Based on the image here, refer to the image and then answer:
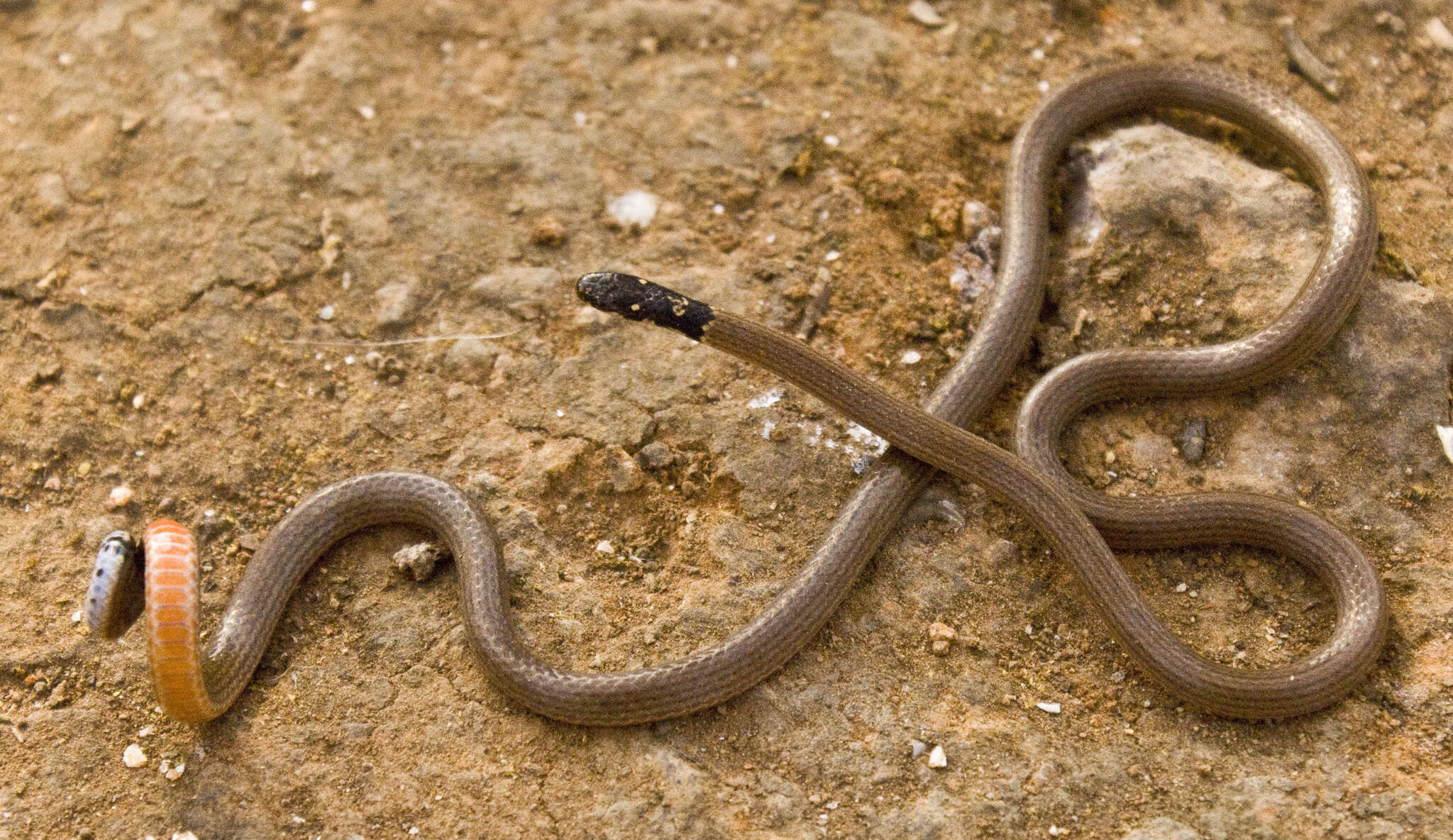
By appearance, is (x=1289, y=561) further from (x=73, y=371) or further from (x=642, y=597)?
(x=73, y=371)

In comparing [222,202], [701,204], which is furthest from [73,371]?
[701,204]

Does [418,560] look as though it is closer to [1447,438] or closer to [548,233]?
[548,233]

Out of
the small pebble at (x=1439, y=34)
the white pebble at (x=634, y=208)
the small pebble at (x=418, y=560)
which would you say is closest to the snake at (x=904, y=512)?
the small pebble at (x=418, y=560)

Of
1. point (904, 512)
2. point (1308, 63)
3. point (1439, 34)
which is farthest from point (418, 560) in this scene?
point (1439, 34)

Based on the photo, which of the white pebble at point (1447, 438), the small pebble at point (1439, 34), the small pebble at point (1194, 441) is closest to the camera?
the white pebble at point (1447, 438)

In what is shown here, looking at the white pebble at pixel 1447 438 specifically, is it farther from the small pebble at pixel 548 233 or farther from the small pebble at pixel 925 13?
the small pebble at pixel 548 233

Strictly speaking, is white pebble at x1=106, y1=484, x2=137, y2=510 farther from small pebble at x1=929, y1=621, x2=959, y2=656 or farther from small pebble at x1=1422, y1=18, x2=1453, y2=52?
small pebble at x1=1422, y1=18, x2=1453, y2=52
